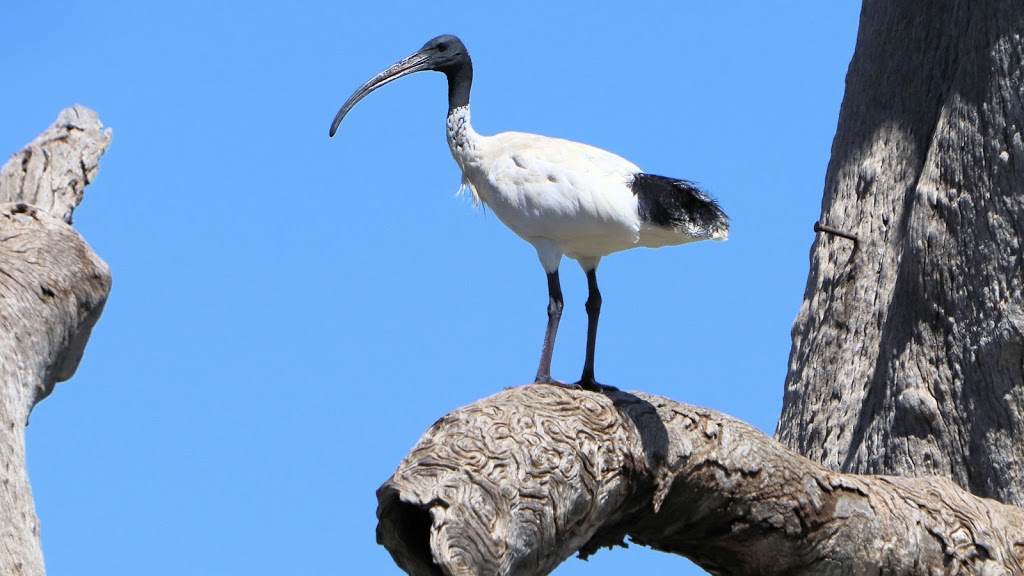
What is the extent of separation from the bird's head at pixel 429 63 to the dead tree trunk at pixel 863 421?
220 centimetres

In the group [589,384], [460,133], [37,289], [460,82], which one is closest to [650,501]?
[589,384]

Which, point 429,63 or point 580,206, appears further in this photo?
point 429,63

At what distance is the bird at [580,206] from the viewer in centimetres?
794

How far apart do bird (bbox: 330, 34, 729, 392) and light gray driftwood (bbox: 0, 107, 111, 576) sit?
6.56ft

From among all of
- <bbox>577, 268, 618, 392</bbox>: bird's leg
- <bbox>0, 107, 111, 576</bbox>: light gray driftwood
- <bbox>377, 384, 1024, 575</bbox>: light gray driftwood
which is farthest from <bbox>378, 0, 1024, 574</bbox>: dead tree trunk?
<bbox>0, 107, 111, 576</bbox>: light gray driftwood

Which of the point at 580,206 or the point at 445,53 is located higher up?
the point at 445,53

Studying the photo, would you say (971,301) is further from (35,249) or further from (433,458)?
(35,249)

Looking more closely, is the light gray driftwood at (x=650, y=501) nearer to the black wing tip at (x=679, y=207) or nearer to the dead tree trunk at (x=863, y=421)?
the dead tree trunk at (x=863, y=421)

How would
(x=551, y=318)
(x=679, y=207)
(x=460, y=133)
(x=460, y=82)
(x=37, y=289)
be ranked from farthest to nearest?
(x=460, y=82), (x=460, y=133), (x=551, y=318), (x=679, y=207), (x=37, y=289)

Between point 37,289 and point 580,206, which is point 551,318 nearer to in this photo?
point 580,206

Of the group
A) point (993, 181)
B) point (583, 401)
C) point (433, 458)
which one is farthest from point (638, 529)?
point (993, 181)

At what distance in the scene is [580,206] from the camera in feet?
26.2

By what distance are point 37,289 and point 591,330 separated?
289 centimetres

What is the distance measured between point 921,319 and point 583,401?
2.34m
